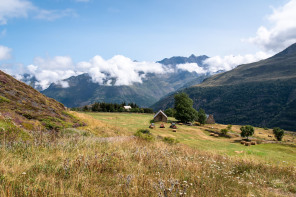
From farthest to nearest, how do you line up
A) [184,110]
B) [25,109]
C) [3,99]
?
[184,110] → [25,109] → [3,99]

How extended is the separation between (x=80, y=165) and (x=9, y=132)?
206 inches

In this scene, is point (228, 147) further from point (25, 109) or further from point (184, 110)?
point (184, 110)

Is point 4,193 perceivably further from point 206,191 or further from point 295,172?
point 295,172

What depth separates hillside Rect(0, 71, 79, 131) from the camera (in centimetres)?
1155

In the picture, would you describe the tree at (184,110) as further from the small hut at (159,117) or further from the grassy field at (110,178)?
the grassy field at (110,178)

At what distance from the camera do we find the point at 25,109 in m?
13.4

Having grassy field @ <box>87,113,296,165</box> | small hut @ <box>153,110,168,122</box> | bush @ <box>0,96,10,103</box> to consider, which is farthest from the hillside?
small hut @ <box>153,110,168,122</box>

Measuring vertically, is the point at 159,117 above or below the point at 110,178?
below

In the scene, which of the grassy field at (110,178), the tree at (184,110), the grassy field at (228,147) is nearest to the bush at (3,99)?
the grassy field at (110,178)

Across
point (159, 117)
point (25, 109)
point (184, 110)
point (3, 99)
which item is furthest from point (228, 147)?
point (159, 117)

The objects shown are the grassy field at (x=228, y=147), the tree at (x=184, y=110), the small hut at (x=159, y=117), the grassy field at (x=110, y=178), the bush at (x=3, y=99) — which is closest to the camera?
the grassy field at (x=110, y=178)

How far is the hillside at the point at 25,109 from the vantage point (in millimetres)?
11550

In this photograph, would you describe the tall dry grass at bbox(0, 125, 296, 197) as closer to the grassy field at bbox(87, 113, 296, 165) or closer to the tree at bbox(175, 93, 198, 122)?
the grassy field at bbox(87, 113, 296, 165)

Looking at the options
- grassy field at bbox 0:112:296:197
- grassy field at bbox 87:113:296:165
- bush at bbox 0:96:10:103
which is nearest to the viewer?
grassy field at bbox 0:112:296:197
